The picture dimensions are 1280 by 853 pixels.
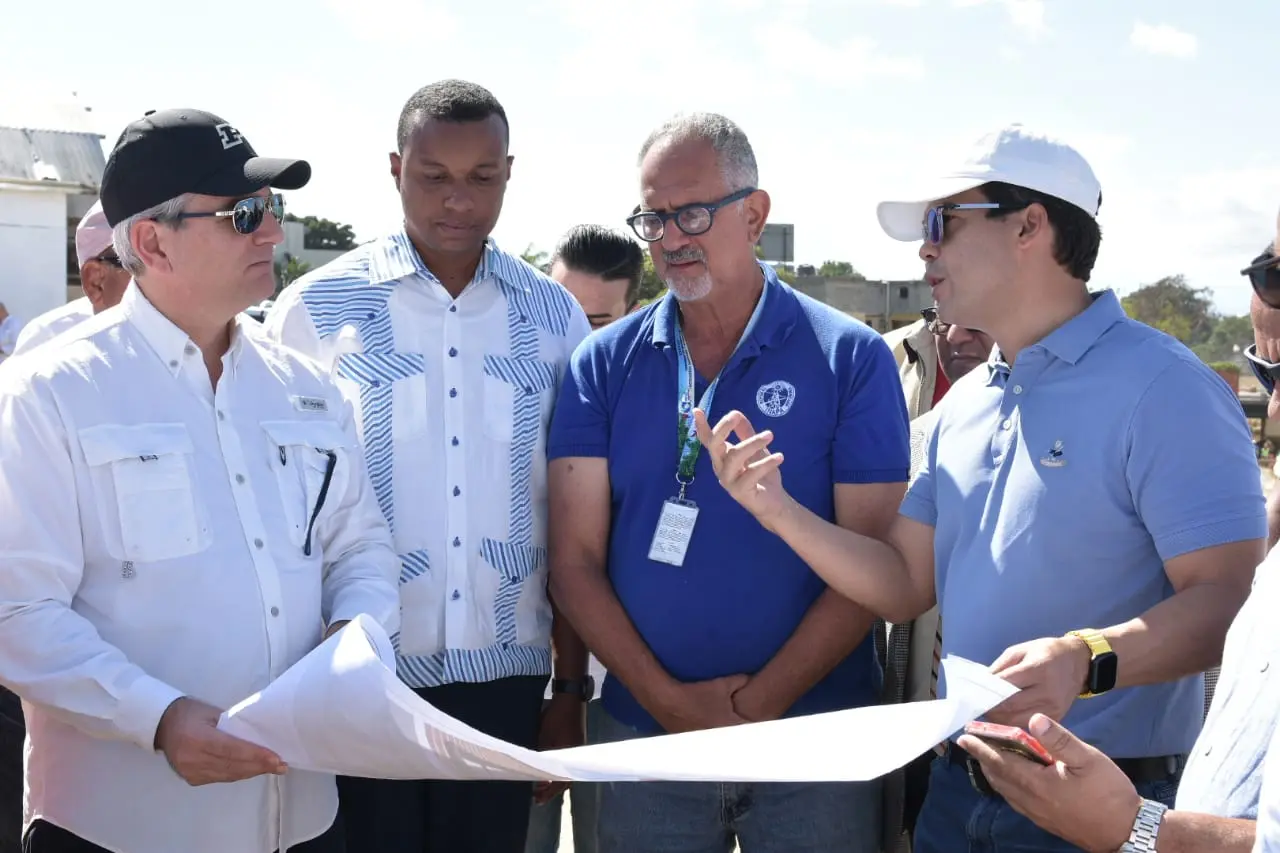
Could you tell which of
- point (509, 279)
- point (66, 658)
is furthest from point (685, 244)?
point (66, 658)

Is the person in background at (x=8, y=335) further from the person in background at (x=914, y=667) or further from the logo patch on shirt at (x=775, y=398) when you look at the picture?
the logo patch on shirt at (x=775, y=398)

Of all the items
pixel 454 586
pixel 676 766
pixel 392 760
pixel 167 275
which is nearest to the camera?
pixel 676 766

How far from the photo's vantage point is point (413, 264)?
11.4ft

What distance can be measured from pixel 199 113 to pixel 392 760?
165cm

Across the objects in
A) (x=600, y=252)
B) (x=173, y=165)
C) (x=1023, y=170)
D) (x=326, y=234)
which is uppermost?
(x=1023, y=170)

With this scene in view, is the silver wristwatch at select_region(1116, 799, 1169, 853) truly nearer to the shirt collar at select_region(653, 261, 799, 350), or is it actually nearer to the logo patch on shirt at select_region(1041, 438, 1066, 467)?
the logo patch on shirt at select_region(1041, 438, 1066, 467)

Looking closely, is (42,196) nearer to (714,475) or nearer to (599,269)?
(599,269)

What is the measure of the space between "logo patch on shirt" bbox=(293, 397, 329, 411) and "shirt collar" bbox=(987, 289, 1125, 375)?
1736 mm

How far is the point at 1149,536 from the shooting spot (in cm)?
250

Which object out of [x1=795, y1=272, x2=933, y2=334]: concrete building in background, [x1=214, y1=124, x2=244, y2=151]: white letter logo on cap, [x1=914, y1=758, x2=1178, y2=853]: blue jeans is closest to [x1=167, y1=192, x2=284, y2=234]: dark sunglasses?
[x1=214, y1=124, x2=244, y2=151]: white letter logo on cap

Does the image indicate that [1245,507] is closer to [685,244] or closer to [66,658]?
[685,244]

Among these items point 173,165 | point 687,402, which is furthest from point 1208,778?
point 173,165

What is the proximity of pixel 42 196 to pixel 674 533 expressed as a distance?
31.5 metres

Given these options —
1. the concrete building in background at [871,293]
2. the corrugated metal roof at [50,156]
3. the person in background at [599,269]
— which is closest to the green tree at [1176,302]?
the concrete building in background at [871,293]
